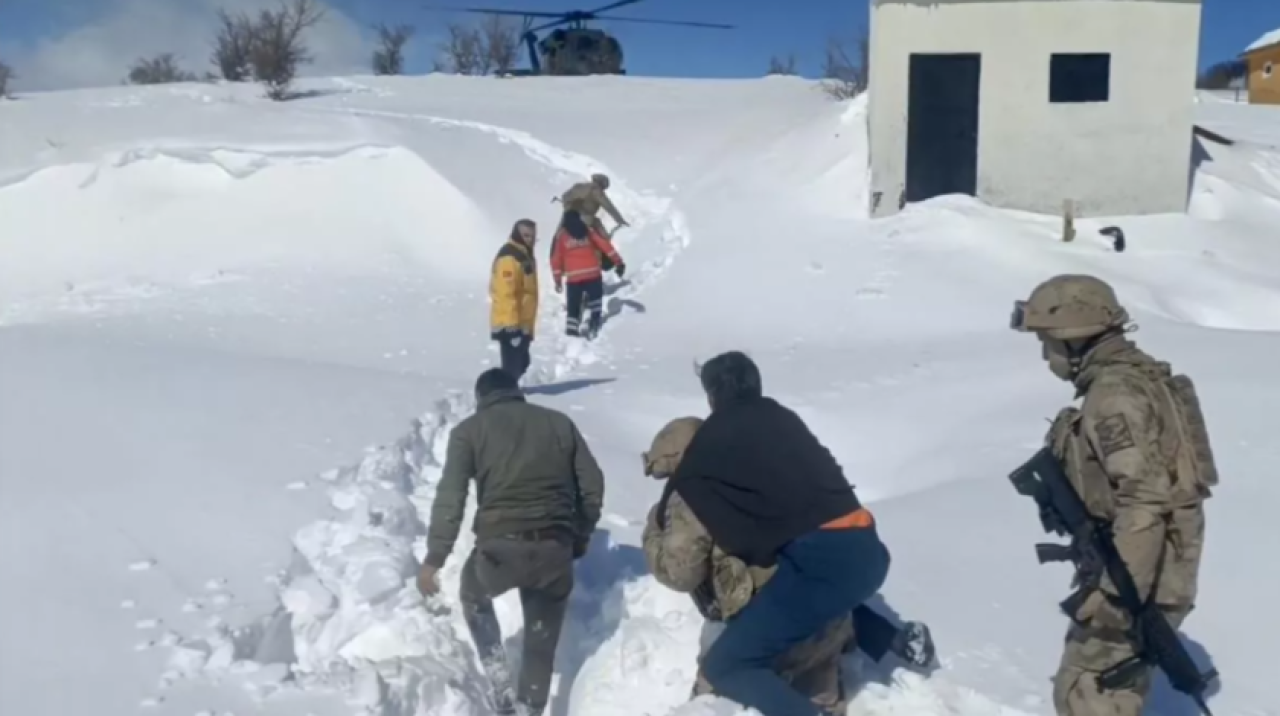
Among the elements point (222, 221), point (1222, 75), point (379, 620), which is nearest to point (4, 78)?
point (222, 221)

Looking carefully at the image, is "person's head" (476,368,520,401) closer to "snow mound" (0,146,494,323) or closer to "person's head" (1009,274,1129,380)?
"person's head" (1009,274,1129,380)

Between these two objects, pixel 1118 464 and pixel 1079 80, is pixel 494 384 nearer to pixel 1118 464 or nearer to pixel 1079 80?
pixel 1118 464

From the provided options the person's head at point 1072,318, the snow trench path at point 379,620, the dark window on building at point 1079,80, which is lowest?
the snow trench path at point 379,620

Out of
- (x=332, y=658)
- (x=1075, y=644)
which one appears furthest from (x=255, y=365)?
(x=1075, y=644)

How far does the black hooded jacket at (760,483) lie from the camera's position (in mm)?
3744

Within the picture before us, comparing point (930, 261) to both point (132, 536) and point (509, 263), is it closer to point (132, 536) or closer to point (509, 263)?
point (509, 263)

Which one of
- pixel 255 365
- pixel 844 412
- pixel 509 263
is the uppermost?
pixel 509 263

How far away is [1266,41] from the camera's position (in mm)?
37844

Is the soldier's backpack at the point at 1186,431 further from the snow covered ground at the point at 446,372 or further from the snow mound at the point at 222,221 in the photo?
the snow mound at the point at 222,221

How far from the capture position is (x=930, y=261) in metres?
13.1

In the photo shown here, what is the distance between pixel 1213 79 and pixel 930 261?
47419 millimetres

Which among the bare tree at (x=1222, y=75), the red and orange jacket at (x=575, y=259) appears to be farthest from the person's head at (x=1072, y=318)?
the bare tree at (x=1222, y=75)

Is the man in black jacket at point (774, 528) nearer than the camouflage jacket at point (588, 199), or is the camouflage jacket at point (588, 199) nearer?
the man in black jacket at point (774, 528)

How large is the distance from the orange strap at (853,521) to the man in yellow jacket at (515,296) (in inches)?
203
